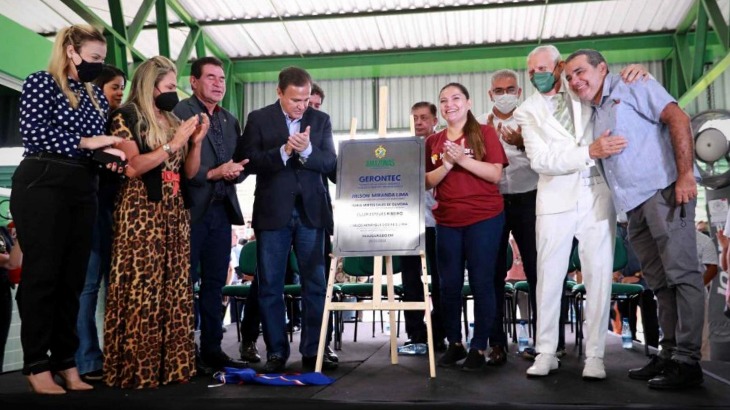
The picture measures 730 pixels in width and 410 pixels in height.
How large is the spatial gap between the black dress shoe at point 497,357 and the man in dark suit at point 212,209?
1.36 meters

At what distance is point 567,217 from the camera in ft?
10.0

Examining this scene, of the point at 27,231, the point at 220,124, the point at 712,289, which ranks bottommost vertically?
the point at 712,289

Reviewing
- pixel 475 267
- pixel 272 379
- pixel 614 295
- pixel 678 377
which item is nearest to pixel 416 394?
pixel 272 379

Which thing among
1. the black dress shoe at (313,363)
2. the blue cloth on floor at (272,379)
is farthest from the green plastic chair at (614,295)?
the blue cloth on floor at (272,379)

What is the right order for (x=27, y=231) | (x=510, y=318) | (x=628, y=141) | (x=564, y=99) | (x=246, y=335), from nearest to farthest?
(x=27, y=231) → (x=628, y=141) → (x=564, y=99) → (x=246, y=335) → (x=510, y=318)

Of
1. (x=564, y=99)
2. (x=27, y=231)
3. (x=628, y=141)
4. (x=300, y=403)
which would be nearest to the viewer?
(x=300, y=403)

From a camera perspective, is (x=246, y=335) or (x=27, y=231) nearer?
(x=27, y=231)

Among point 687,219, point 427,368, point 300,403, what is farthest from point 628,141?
point 300,403

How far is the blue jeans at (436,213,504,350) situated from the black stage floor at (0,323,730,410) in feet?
0.88

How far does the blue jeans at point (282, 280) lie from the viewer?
11.1 feet

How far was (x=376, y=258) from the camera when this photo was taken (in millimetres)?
3547

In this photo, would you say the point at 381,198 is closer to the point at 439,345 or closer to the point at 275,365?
the point at 275,365

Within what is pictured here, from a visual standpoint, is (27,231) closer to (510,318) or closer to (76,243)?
(76,243)

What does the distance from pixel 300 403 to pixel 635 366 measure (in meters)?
1.98
